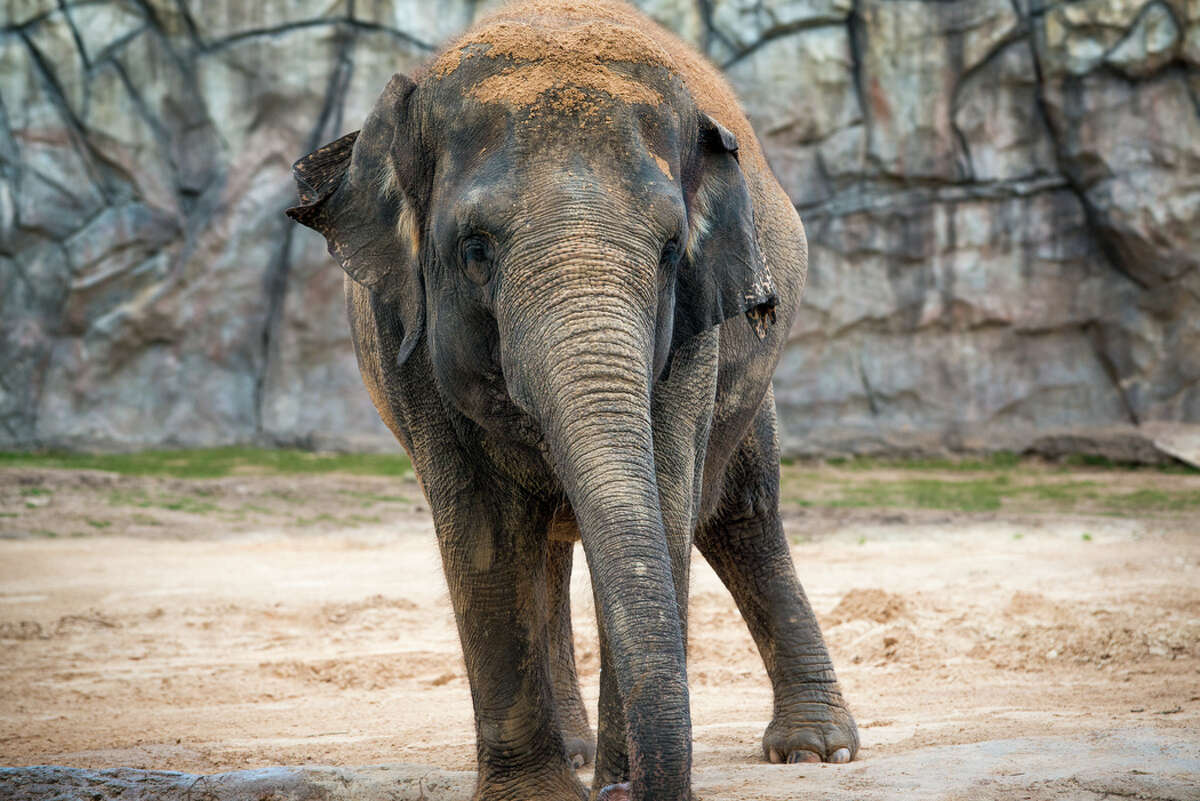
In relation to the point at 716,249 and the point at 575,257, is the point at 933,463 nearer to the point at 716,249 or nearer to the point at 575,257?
the point at 716,249

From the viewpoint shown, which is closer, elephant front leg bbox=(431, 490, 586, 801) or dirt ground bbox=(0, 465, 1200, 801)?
elephant front leg bbox=(431, 490, 586, 801)

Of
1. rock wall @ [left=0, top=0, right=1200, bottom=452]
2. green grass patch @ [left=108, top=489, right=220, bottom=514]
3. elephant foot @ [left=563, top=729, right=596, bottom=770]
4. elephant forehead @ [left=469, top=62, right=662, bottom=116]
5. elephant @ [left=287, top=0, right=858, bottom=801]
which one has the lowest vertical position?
elephant foot @ [left=563, top=729, right=596, bottom=770]

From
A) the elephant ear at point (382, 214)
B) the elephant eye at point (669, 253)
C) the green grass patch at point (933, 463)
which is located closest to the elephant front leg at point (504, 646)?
the elephant ear at point (382, 214)

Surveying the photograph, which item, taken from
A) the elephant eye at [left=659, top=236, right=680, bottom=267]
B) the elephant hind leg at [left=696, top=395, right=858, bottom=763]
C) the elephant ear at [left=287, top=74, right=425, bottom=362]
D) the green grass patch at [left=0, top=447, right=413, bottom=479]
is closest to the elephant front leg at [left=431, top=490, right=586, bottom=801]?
the elephant ear at [left=287, top=74, right=425, bottom=362]

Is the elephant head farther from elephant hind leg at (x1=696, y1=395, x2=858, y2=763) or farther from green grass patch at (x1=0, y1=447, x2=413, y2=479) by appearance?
green grass patch at (x1=0, y1=447, x2=413, y2=479)

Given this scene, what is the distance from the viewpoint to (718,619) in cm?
830

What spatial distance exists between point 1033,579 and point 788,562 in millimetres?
3924

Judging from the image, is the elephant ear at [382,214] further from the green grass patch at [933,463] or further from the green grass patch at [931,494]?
the green grass patch at [933,463]

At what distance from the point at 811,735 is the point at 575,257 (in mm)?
2542

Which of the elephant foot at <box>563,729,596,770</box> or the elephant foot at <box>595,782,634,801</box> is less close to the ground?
the elephant foot at <box>563,729,596,770</box>

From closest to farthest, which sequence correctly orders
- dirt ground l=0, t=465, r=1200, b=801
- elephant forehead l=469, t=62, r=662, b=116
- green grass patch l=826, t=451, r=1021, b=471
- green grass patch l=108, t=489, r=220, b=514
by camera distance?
1. elephant forehead l=469, t=62, r=662, b=116
2. dirt ground l=0, t=465, r=1200, b=801
3. green grass patch l=108, t=489, r=220, b=514
4. green grass patch l=826, t=451, r=1021, b=471

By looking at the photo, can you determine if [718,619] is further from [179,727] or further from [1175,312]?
[1175,312]

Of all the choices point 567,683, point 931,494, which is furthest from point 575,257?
point 931,494

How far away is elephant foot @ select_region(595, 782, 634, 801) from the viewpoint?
12.3 feet
